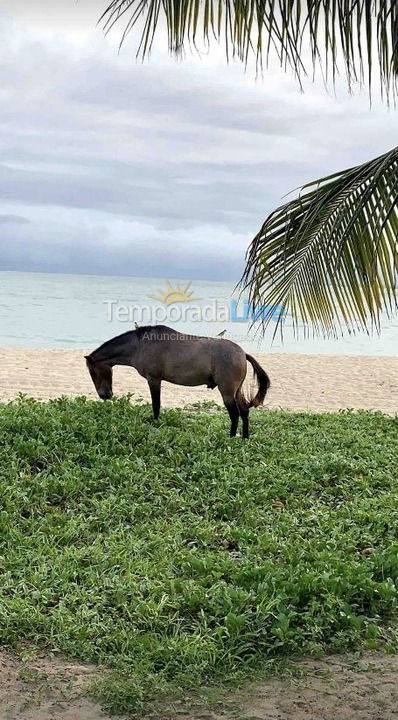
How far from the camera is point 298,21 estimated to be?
139 inches

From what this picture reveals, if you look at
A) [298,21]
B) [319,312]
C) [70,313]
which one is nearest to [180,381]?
[319,312]

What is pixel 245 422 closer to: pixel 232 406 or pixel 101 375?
pixel 232 406

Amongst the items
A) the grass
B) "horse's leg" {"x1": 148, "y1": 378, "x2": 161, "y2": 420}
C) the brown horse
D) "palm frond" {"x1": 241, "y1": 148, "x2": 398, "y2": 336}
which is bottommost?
the grass

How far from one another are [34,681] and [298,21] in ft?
11.1

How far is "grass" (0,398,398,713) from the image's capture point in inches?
172

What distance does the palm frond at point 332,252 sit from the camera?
549 cm

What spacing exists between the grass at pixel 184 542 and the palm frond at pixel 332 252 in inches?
66.6

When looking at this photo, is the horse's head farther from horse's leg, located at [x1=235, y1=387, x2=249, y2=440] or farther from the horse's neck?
horse's leg, located at [x1=235, y1=387, x2=249, y2=440]

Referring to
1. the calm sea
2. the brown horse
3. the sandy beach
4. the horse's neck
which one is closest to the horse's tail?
the brown horse

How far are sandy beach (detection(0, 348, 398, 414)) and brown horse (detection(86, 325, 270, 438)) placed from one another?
3849mm

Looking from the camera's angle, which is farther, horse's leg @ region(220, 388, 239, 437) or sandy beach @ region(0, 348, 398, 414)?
sandy beach @ region(0, 348, 398, 414)

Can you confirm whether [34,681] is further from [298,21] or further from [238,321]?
[238,321]

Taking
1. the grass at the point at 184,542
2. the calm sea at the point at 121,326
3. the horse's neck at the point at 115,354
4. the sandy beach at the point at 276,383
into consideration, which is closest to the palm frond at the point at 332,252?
the grass at the point at 184,542

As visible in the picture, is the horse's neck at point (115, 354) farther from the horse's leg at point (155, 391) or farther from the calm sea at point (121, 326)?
the calm sea at point (121, 326)
